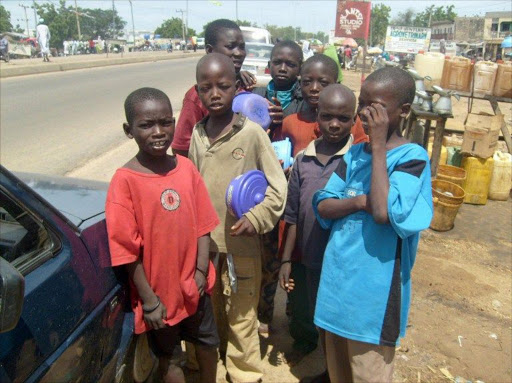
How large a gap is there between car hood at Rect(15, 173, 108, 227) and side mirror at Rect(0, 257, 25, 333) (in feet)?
2.24

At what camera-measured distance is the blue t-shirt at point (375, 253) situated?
5.62ft

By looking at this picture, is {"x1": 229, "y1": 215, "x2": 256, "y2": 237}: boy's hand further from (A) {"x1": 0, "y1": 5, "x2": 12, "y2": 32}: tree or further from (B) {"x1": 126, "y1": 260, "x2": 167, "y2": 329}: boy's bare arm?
(A) {"x1": 0, "y1": 5, "x2": 12, "y2": 32}: tree

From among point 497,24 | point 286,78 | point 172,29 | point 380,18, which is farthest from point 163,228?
point 172,29

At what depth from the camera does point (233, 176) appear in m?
2.28

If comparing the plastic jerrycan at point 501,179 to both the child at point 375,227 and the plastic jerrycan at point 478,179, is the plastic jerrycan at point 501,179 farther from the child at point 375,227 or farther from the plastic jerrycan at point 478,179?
the child at point 375,227

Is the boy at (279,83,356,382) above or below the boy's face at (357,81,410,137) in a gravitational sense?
below

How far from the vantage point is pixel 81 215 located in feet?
6.27

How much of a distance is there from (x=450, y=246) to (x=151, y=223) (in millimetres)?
4082

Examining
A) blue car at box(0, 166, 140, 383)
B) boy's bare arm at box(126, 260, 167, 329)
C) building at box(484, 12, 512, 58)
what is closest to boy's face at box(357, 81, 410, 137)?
boy's bare arm at box(126, 260, 167, 329)

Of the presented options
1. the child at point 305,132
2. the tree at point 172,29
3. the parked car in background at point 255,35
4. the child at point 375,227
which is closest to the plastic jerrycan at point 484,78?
the child at point 305,132

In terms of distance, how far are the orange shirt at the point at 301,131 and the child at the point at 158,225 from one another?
872mm

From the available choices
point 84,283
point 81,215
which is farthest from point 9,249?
point 81,215

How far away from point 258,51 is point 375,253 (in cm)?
1347

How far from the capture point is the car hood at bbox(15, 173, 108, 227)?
195 centimetres
